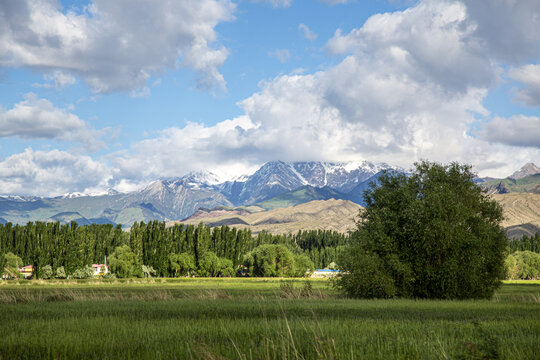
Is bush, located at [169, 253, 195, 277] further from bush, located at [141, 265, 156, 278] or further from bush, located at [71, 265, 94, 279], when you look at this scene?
bush, located at [71, 265, 94, 279]

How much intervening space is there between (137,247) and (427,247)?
92.9 metres

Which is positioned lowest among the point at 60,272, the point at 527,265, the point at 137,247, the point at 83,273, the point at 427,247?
the point at 83,273

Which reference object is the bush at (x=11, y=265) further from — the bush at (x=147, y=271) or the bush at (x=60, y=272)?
the bush at (x=147, y=271)

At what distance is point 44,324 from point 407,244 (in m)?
35.0

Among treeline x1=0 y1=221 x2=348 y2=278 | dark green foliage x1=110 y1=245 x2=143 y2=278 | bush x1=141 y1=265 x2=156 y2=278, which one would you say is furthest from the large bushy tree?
bush x1=141 y1=265 x2=156 y2=278

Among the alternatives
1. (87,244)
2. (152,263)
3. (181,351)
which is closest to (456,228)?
(181,351)

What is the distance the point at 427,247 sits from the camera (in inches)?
1652

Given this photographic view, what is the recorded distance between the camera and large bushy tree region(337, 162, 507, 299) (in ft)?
135

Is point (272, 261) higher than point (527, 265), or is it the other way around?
point (272, 261)

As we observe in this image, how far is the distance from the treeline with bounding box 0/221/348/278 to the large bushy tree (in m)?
82.6

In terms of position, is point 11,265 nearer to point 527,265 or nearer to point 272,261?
point 272,261

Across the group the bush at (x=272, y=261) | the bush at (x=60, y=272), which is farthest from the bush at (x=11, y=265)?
the bush at (x=272, y=261)

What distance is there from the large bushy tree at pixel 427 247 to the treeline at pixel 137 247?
271 feet

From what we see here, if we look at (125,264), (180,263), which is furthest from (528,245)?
(125,264)
